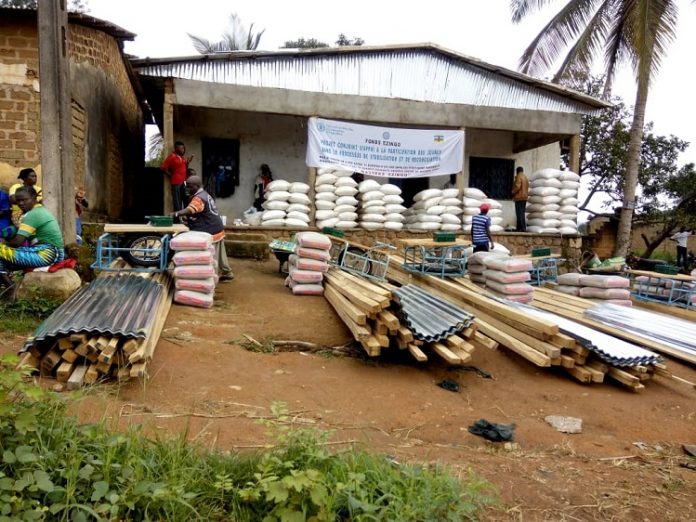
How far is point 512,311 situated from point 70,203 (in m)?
5.37

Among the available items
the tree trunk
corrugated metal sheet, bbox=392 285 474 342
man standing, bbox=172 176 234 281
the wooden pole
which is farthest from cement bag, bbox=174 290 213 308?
the tree trunk

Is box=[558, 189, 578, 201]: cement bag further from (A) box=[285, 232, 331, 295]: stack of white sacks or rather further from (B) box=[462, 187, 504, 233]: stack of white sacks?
(A) box=[285, 232, 331, 295]: stack of white sacks

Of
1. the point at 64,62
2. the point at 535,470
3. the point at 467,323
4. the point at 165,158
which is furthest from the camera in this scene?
the point at 165,158

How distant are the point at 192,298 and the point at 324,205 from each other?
5264 millimetres

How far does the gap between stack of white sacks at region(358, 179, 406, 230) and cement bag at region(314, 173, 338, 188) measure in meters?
0.65

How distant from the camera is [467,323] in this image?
497cm

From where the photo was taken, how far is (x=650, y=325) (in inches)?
262

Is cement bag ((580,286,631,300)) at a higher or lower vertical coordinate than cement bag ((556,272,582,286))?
lower

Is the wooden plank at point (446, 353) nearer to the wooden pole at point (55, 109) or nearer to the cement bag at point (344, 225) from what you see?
the wooden pole at point (55, 109)

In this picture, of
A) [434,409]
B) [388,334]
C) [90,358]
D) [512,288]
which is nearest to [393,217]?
[512,288]

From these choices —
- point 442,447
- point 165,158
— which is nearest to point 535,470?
point 442,447

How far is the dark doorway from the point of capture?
39.9ft

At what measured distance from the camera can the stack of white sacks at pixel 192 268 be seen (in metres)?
5.86

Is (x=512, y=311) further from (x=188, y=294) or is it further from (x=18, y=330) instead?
(x=18, y=330)
